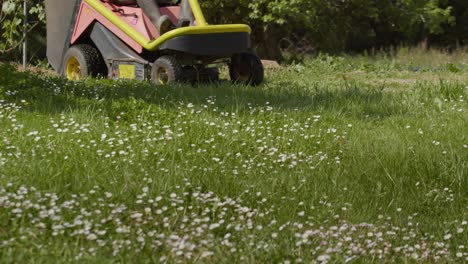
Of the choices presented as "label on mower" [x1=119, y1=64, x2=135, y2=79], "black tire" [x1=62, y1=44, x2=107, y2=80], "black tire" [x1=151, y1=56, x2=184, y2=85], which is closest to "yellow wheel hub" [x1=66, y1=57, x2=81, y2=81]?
"black tire" [x1=62, y1=44, x2=107, y2=80]

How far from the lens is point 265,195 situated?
426 cm

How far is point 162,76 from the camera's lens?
30.0 ft

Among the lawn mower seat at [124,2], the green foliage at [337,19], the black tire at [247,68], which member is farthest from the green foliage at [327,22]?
the black tire at [247,68]

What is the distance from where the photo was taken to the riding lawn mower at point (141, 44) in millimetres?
8875

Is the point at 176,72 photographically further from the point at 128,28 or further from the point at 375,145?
the point at 375,145

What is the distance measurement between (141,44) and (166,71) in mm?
388

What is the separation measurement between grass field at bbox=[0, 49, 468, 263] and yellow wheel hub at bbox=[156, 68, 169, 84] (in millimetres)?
1004

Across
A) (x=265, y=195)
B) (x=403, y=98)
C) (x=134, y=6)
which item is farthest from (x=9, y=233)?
(x=134, y=6)

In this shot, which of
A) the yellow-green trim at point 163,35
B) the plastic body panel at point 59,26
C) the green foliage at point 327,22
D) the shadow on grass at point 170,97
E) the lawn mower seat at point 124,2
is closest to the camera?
the shadow on grass at point 170,97

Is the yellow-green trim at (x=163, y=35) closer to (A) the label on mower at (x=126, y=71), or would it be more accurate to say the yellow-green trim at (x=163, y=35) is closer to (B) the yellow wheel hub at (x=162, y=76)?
(B) the yellow wheel hub at (x=162, y=76)

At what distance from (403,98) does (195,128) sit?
2.52 meters

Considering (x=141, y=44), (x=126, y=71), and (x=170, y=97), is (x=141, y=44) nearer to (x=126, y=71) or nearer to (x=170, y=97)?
(x=126, y=71)

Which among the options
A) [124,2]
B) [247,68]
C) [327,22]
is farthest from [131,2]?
[327,22]

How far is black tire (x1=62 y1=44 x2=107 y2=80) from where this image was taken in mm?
9852
